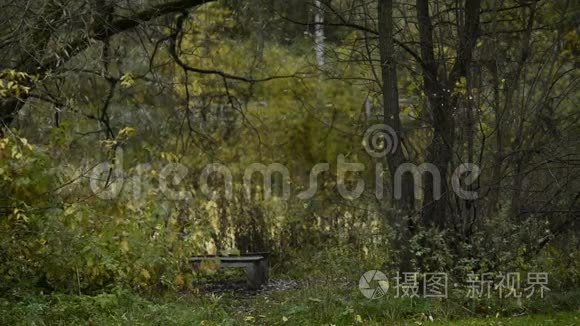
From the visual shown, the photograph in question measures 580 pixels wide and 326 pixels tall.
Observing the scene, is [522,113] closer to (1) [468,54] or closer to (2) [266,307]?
(1) [468,54]

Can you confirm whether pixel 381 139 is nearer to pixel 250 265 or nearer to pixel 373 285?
pixel 250 265

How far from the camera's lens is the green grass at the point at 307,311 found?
24.3 feet

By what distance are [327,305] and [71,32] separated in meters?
4.38

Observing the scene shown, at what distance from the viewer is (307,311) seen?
7875 mm

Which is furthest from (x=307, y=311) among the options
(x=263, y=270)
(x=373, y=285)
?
(x=263, y=270)

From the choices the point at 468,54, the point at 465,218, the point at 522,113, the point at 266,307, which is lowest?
the point at 266,307

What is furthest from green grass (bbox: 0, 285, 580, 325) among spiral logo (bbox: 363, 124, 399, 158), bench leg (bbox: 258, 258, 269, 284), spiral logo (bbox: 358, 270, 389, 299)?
bench leg (bbox: 258, 258, 269, 284)

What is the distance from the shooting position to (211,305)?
8.41 metres

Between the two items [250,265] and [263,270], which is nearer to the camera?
[250,265]

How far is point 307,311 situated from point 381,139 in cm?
361

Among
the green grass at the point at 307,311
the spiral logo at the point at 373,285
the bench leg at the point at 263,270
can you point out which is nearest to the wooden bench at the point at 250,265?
the bench leg at the point at 263,270

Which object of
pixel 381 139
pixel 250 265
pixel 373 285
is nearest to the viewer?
pixel 373 285

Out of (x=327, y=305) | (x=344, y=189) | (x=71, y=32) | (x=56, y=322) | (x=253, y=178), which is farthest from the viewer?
(x=253, y=178)

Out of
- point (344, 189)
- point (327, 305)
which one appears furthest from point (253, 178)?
point (327, 305)
